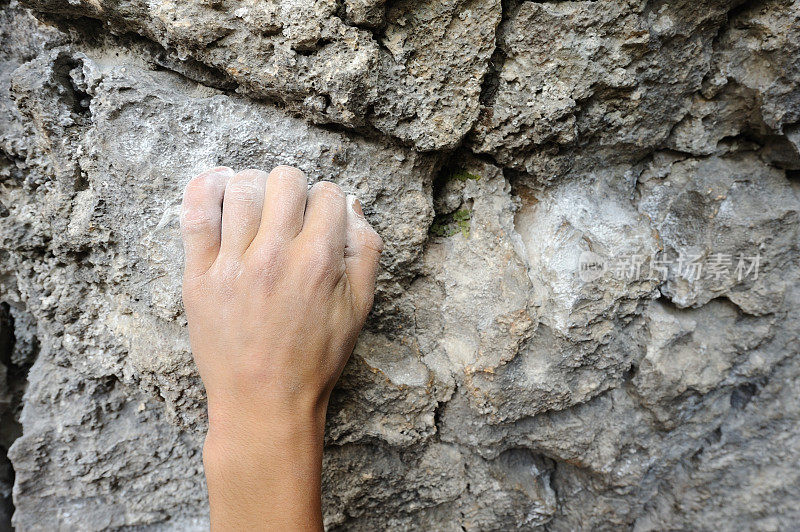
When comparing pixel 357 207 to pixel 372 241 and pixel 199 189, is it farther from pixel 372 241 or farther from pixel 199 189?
pixel 199 189

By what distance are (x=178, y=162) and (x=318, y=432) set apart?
611mm

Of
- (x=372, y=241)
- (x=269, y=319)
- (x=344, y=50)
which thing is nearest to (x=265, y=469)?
(x=269, y=319)

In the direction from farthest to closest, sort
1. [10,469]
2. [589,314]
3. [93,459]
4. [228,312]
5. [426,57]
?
[10,469]
[93,459]
[589,314]
[426,57]
[228,312]

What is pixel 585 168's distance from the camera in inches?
44.1

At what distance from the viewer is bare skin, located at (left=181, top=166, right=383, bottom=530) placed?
814 millimetres

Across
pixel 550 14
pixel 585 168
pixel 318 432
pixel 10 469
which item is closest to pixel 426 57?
pixel 550 14

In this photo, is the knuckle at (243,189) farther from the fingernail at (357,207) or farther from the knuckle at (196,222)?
the fingernail at (357,207)

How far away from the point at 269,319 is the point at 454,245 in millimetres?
482

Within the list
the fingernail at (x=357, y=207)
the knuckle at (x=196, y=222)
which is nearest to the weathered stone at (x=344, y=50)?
the fingernail at (x=357, y=207)

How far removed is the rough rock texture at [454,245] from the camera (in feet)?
3.08

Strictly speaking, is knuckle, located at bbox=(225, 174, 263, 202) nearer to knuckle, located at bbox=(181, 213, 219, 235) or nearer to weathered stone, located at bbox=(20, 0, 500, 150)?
knuckle, located at bbox=(181, 213, 219, 235)

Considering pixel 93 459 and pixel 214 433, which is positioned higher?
pixel 214 433

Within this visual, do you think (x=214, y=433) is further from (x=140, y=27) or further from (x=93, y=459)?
(x=140, y=27)

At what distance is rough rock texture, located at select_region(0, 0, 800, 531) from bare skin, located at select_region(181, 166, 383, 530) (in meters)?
0.16
